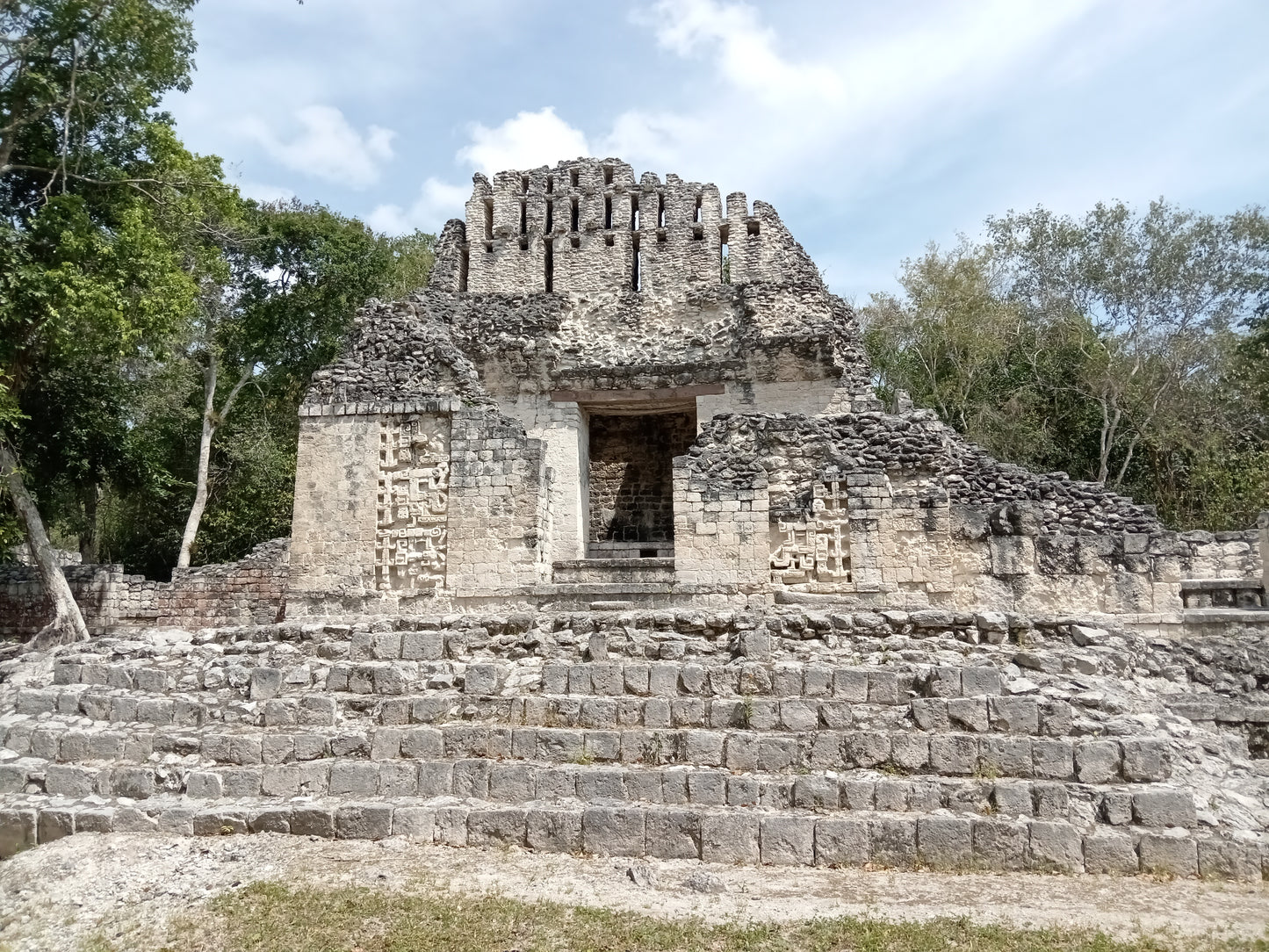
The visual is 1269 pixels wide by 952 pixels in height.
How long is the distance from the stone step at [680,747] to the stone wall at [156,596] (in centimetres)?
1027

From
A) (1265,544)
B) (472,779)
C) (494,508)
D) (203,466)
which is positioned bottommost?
(472,779)

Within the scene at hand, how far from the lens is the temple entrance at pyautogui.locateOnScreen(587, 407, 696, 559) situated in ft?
60.5

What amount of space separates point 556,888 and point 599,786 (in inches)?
34.5

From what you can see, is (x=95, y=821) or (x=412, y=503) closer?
(x=95, y=821)

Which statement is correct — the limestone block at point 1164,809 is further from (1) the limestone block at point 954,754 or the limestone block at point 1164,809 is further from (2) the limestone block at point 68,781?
(2) the limestone block at point 68,781

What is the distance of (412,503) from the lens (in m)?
13.7

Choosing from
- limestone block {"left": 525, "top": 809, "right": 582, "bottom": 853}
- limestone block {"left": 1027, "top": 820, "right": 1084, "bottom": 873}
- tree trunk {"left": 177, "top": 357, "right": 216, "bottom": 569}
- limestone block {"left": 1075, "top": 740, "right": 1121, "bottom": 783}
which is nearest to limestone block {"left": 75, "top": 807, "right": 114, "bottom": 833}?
limestone block {"left": 525, "top": 809, "right": 582, "bottom": 853}

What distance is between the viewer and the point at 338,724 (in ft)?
21.9

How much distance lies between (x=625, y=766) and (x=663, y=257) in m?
13.6

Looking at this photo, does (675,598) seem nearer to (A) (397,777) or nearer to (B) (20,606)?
(A) (397,777)

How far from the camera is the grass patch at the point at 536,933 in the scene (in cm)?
438

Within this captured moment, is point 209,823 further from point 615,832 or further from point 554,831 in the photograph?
point 615,832

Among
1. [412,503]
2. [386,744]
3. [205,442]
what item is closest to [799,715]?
[386,744]

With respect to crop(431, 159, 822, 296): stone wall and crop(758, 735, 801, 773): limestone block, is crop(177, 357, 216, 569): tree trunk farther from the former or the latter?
crop(758, 735, 801, 773): limestone block
